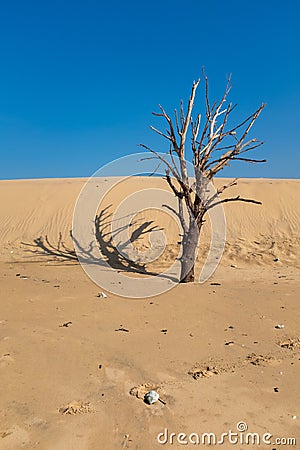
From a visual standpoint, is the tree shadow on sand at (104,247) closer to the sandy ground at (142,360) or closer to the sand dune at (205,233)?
the sand dune at (205,233)

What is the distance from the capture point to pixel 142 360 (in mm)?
3340

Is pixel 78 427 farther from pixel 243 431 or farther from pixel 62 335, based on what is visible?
pixel 62 335

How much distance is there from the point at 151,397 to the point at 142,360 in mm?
694

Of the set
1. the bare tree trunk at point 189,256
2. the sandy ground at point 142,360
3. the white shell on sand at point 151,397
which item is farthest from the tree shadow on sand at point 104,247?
the white shell on sand at point 151,397

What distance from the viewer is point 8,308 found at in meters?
4.59

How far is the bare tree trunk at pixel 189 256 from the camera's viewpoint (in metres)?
6.59

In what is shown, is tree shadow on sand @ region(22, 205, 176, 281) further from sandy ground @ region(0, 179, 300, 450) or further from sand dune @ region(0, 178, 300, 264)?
sandy ground @ region(0, 179, 300, 450)

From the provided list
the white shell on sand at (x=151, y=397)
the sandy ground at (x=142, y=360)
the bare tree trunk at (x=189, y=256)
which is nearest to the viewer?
the sandy ground at (x=142, y=360)

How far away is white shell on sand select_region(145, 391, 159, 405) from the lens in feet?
8.63

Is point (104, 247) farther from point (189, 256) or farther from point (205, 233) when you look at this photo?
point (189, 256)

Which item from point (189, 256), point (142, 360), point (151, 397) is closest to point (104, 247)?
point (189, 256)

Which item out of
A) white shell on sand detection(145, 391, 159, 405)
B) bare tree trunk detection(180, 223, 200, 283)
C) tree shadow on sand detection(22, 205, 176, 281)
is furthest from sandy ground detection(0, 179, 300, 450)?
tree shadow on sand detection(22, 205, 176, 281)

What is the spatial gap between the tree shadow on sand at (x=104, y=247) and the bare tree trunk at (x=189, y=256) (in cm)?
29

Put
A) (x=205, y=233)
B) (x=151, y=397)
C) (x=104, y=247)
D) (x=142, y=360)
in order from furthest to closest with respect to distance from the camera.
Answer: (x=205, y=233) → (x=104, y=247) → (x=142, y=360) → (x=151, y=397)
